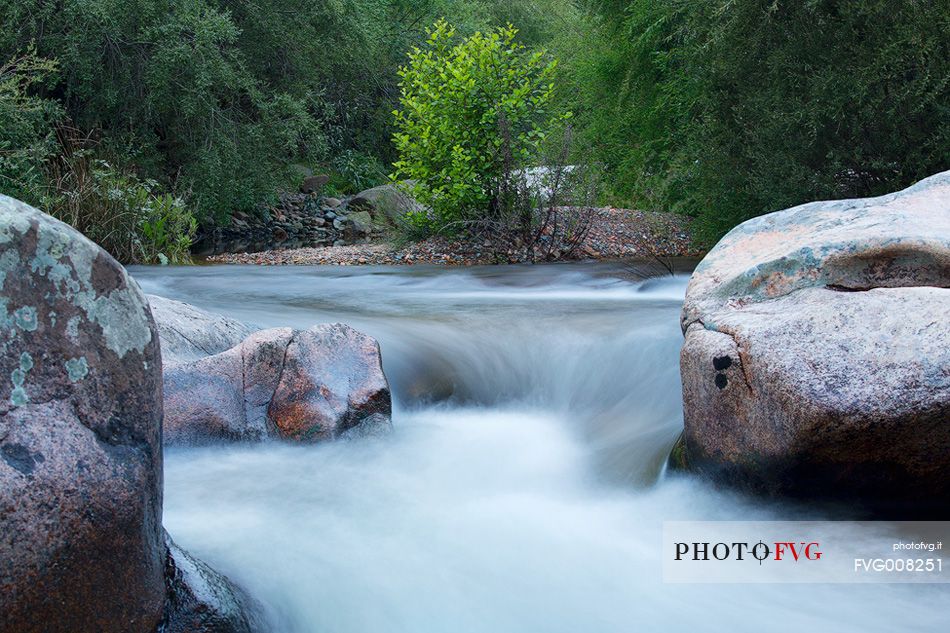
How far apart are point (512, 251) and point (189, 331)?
6.95 meters

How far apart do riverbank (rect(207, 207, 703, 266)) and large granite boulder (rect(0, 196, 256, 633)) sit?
8986 mm

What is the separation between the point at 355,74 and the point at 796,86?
45.8 feet

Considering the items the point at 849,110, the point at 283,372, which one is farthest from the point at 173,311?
the point at 849,110

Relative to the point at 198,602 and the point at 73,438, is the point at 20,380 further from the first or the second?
the point at 198,602

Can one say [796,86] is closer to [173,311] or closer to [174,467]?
[173,311]

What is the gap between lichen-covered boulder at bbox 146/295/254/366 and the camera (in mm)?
4418

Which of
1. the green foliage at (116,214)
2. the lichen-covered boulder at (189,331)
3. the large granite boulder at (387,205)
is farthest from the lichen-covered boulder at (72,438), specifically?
the large granite boulder at (387,205)

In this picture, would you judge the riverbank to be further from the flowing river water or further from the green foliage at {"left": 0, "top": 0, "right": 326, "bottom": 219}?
the flowing river water

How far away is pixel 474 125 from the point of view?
442 inches

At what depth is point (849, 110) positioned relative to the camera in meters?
9.23

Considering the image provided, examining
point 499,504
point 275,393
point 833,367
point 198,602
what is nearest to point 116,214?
point 275,393

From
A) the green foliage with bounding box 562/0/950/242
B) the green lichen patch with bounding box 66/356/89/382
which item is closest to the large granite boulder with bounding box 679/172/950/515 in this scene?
the green lichen patch with bounding box 66/356/89/382

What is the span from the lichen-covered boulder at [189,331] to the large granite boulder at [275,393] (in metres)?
0.27

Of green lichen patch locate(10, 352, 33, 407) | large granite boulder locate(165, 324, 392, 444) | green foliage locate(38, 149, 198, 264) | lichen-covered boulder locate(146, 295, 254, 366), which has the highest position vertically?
green foliage locate(38, 149, 198, 264)
